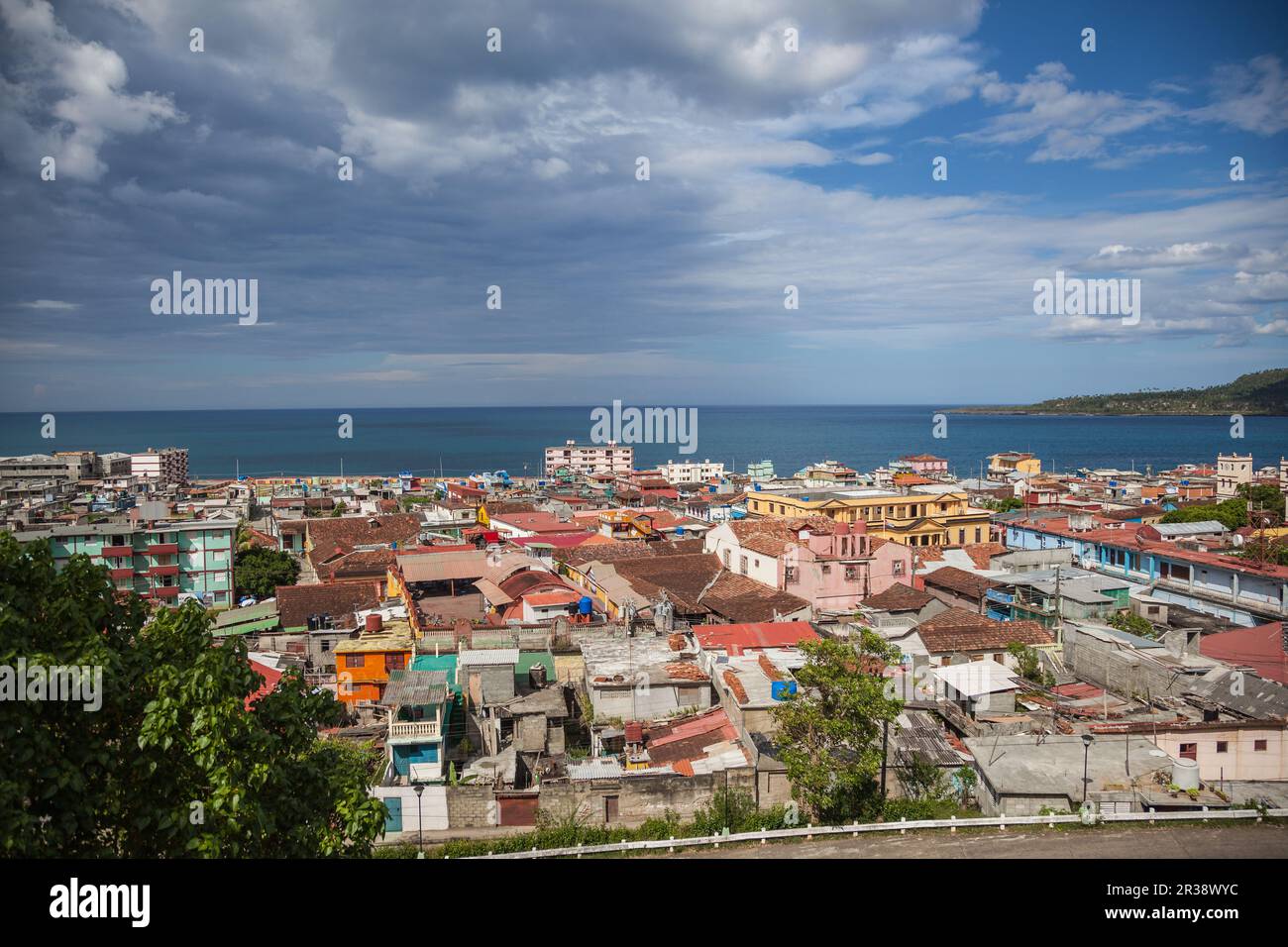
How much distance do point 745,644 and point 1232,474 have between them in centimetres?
4275

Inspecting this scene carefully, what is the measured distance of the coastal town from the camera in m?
9.83

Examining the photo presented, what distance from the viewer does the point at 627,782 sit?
384 inches

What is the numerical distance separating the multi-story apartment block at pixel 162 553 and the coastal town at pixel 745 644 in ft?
0.21

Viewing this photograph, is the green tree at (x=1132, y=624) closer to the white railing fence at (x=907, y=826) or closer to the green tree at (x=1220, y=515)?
the white railing fence at (x=907, y=826)

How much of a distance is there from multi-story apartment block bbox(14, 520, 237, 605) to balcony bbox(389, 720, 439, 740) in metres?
13.9

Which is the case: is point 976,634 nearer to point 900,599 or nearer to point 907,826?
point 900,599

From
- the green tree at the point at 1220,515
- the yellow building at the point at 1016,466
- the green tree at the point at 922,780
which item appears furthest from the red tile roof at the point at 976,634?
the yellow building at the point at 1016,466

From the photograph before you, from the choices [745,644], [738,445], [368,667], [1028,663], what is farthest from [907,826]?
[738,445]

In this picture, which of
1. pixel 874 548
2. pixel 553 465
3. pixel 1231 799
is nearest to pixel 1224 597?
pixel 874 548

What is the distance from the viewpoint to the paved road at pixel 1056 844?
7.55 m

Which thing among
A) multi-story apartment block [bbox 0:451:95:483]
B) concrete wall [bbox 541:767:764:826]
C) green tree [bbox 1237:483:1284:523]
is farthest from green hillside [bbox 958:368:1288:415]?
multi-story apartment block [bbox 0:451:95:483]
